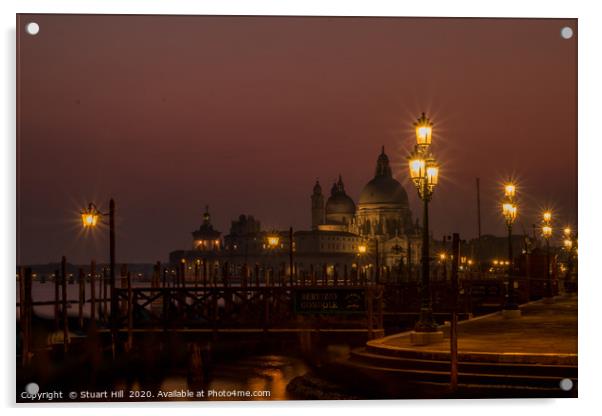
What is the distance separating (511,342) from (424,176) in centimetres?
242

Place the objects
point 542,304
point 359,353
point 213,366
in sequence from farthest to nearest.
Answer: point 542,304 < point 213,366 < point 359,353

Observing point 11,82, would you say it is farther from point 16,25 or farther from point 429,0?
point 429,0

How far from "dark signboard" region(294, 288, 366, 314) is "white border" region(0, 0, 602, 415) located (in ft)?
9.59

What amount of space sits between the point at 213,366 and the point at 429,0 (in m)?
9.10

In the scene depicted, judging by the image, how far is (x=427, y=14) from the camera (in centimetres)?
1180

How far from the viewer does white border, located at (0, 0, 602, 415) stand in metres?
11.4

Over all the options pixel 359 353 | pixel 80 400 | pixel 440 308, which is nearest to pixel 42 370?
pixel 80 400

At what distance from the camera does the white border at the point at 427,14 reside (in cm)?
1142

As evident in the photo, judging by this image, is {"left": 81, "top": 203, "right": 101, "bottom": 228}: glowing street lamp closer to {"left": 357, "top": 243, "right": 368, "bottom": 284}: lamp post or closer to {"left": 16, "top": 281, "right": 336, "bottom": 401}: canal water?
{"left": 16, "top": 281, "right": 336, "bottom": 401}: canal water

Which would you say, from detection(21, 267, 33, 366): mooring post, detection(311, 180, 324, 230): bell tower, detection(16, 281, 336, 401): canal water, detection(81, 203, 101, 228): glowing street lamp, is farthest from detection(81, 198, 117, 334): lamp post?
detection(311, 180, 324, 230): bell tower

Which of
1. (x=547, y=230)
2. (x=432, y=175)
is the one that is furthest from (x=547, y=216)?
(x=547, y=230)


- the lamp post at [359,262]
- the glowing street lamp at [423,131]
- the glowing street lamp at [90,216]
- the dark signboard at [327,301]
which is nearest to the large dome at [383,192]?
the lamp post at [359,262]

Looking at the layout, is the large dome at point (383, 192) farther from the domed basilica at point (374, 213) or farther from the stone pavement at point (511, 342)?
the stone pavement at point (511, 342)

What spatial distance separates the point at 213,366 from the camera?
18812mm
